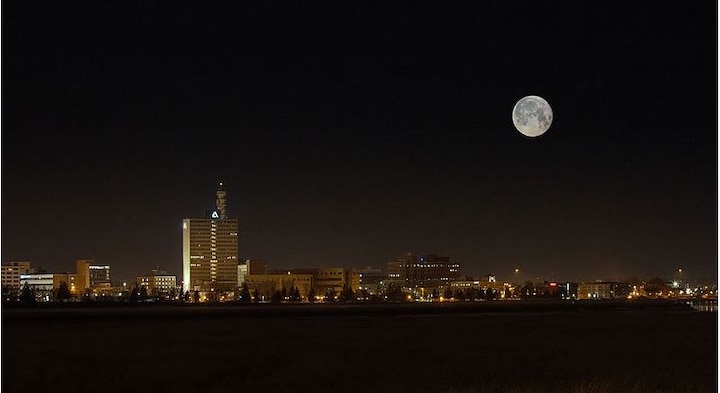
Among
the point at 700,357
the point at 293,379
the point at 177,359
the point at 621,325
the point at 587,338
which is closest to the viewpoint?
the point at 293,379

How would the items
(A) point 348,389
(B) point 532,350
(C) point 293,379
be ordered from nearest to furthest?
(A) point 348,389
(C) point 293,379
(B) point 532,350

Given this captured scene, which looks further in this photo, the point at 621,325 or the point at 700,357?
the point at 621,325

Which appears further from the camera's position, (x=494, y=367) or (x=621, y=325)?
(x=621, y=325)

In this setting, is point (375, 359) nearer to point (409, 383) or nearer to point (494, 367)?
point (494, 367)

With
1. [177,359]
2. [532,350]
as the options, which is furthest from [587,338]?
[177,359]

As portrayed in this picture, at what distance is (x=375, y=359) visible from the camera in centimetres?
3666

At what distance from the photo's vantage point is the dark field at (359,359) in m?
27.6

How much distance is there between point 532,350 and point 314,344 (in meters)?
8.96

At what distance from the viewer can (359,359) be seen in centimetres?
3603

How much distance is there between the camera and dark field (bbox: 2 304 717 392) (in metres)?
27.6

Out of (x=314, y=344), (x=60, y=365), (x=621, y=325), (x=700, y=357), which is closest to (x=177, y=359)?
(x=60, y=365)

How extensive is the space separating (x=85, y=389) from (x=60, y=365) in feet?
22.6

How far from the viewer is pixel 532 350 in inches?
1615

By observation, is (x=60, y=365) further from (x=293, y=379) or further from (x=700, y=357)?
(x=700, y=357)
